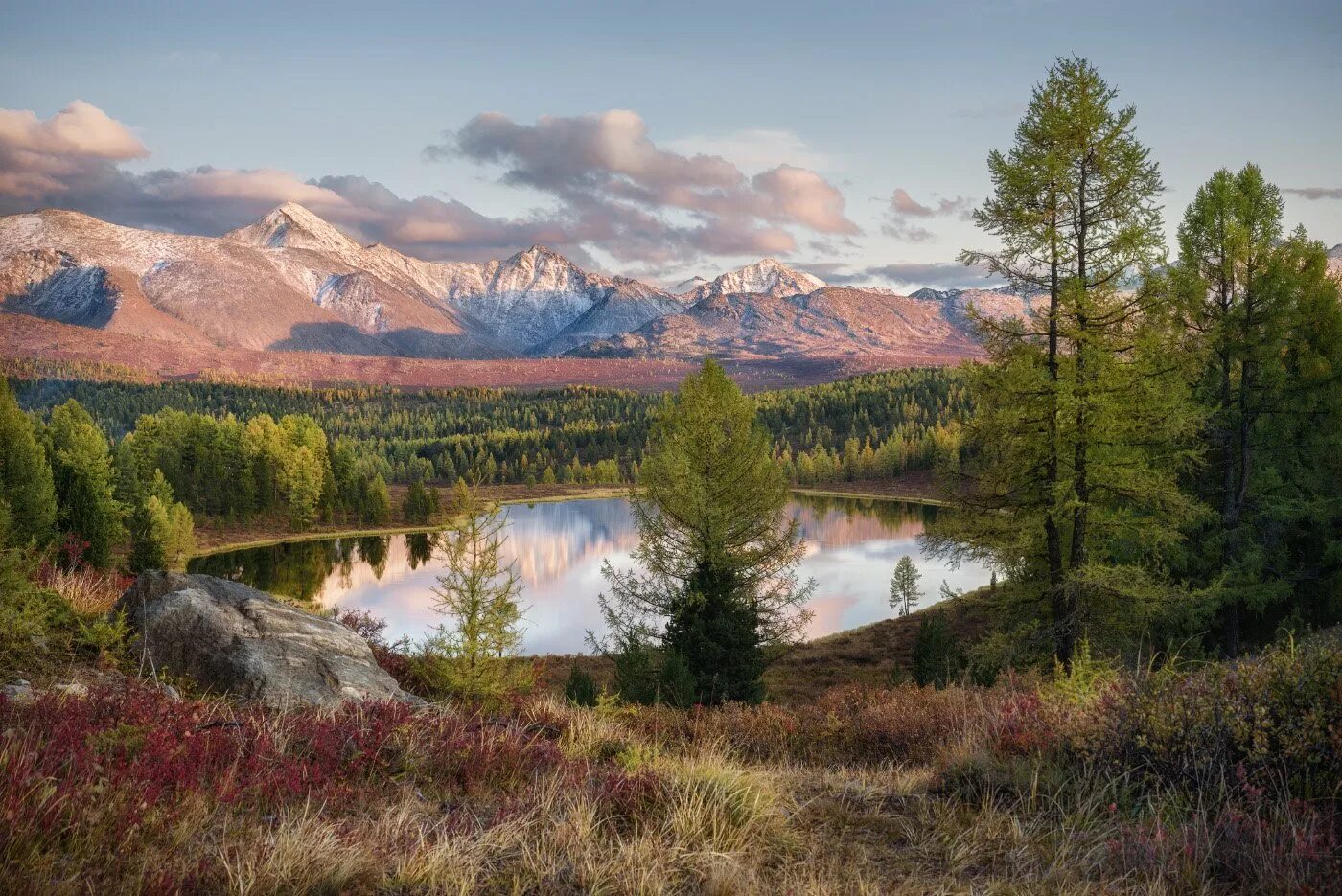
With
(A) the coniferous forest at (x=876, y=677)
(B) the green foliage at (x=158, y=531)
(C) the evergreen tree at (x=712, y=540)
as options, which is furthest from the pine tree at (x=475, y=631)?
(B) the green foliage at (x=158, y=531)

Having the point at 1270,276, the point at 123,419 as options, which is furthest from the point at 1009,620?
the point at 123,419

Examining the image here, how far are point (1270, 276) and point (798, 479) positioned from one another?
413 feet

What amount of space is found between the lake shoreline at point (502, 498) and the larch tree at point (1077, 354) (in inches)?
2377

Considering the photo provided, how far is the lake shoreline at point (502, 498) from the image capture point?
3014 inches

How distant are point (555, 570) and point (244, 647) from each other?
59154 mm

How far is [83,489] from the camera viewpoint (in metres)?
40.3

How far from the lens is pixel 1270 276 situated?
58.7 feet

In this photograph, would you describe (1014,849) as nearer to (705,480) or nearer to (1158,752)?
(1158,752)

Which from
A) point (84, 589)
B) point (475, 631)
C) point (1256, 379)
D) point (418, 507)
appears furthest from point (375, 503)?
point (1256, 379)

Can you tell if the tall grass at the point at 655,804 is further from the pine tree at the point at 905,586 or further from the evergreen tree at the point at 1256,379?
the pine tree at the point at 905,586

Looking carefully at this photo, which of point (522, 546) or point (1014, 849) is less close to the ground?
point (1014, 849)

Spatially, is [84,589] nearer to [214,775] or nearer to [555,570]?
[214,775]

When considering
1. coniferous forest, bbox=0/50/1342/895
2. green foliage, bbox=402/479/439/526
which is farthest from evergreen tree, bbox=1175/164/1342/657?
green foliage, bbox=402/479/439/526

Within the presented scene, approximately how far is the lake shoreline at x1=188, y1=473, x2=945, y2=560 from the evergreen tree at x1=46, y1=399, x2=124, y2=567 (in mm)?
20536
